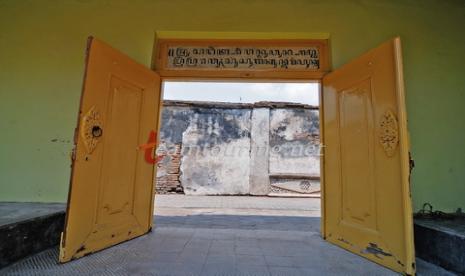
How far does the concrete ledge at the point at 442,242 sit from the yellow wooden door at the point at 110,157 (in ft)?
8.69

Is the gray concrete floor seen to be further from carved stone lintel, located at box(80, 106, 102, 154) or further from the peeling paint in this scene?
the peeling paint

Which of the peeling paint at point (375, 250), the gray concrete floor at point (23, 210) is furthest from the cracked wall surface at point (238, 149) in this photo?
the peeling paint at point (375, 250)

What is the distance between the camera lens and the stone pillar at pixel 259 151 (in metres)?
8.39

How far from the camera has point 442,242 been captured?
186 cm

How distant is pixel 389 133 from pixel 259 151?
6735 mm

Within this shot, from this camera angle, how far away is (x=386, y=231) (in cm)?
189

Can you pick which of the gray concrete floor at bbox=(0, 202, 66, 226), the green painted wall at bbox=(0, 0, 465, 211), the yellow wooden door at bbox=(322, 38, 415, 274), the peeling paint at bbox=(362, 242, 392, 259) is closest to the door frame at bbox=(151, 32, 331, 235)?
the green painted wall at bbox=(0, 0, 465, 211)

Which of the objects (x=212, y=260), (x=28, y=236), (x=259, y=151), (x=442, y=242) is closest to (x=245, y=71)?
(x=212, y=260)

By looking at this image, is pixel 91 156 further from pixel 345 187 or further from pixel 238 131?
pixel 238 131

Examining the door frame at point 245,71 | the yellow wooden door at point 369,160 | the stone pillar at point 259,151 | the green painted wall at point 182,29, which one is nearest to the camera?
the yellow wooden door at point 369,160

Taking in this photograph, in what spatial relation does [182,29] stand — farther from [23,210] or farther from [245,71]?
[23,210]

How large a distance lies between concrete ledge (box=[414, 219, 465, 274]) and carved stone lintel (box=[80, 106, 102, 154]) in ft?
9.50

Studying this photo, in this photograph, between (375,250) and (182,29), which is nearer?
(375,250)

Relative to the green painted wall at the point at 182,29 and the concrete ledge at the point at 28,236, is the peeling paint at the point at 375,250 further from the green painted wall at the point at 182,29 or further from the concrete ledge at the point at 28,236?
the concrete ledge at the point at 28,236
